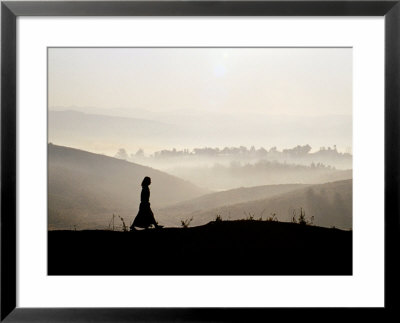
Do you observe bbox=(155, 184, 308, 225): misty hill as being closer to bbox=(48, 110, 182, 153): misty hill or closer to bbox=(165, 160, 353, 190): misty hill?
bbox=(165, 160, 353, 190): misty hill

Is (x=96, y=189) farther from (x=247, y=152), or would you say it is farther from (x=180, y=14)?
(x=180, y=14)

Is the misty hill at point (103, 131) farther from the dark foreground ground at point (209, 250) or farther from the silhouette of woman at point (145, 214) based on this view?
the dark foreground ground at point (209, 250)

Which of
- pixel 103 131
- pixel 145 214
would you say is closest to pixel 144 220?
pixel 145 214

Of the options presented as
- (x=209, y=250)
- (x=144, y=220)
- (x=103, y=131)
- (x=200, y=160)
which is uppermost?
(x=103, y=131)

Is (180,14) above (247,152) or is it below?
above
